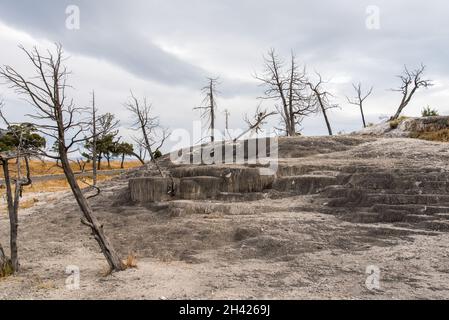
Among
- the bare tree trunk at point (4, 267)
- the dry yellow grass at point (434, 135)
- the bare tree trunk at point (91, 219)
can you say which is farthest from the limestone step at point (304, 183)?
the dry yellow grass at point (434, 135)

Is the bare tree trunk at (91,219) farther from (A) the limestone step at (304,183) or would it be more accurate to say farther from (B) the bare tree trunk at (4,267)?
(A) the limestone step at (304,183)

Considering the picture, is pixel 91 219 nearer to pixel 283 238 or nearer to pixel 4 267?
pixel 4 267

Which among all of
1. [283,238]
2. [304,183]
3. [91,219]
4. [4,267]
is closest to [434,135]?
[304,183]

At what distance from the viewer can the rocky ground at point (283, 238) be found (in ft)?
28.8

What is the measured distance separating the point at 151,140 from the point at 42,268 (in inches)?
415

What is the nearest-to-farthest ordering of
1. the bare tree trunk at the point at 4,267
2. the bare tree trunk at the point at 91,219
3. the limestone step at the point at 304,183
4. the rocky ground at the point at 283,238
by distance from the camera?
1. the rocky ground at the point at 283,238
2. the bare tree trunk at the point at 91,219
3. the bare tree trunk at the point at 4,267
4. the limestone step at the point at 304,183

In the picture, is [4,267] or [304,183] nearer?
[4,267]

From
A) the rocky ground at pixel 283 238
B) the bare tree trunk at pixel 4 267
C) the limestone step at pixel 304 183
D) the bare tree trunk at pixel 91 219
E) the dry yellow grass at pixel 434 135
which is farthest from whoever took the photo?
the dry yellow grass at pixel 434 135

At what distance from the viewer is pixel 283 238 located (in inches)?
471

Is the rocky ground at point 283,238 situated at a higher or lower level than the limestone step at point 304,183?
lower

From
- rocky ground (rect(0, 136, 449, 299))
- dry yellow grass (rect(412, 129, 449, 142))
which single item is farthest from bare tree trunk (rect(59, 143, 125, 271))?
dry yellow grass (rect(412, 129, 449, 142))
